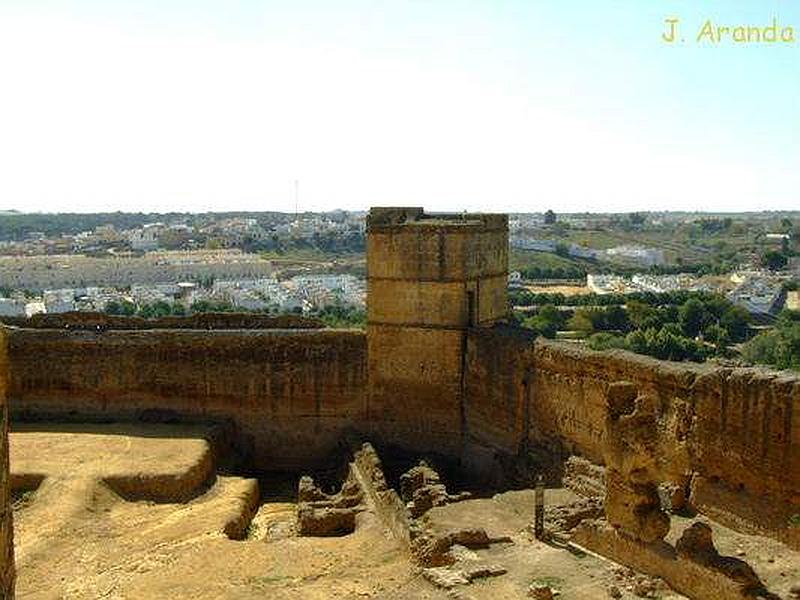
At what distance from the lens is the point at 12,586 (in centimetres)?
591

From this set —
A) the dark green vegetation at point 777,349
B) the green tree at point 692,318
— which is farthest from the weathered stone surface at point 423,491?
the green tree at point 692,318

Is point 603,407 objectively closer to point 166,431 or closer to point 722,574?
point 722,574

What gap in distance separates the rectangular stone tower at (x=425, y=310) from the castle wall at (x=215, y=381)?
0.78 meters

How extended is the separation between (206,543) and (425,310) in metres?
7.38

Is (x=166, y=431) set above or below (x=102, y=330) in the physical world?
below

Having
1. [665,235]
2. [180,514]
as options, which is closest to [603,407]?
[180,514]

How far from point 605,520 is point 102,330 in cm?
1481

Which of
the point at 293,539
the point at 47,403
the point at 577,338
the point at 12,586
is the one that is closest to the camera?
the point at 12,586

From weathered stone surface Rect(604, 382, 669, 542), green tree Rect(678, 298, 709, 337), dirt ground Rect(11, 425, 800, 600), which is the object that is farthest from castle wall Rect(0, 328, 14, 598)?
green tree Rect(678, 298, 709, 337)

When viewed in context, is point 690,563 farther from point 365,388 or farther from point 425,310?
point 365,388

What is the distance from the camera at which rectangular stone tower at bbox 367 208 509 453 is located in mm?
20016

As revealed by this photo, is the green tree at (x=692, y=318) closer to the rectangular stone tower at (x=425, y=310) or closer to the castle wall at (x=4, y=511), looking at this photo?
the rectangular stone tower at (x=425, y=310)

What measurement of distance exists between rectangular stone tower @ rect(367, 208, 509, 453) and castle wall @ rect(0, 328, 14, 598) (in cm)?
1452

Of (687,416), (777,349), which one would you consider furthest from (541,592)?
(777,349)
